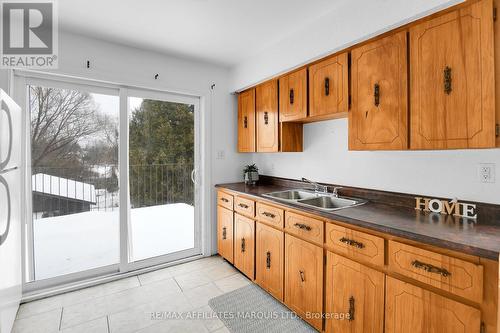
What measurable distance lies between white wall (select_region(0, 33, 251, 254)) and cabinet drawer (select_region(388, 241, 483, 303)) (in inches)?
90.5

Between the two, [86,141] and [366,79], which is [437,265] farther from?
[86,141]

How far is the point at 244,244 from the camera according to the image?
8.54 feet

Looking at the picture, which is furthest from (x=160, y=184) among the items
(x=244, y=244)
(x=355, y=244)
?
(x=355, y=244)

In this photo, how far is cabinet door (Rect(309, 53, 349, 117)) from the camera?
6.34ft

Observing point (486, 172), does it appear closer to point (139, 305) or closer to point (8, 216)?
point (139, 305)

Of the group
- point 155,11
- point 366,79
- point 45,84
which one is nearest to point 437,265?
point 366,79

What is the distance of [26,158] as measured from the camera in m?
2.21

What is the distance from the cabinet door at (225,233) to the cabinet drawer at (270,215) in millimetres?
560

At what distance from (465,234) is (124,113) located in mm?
2982

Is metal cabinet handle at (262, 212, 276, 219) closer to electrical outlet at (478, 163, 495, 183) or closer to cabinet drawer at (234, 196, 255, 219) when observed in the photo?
cabinet drawer at (234, 196, 255, 219)

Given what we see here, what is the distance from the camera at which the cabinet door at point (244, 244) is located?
2.49m

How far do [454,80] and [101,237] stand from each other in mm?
3291

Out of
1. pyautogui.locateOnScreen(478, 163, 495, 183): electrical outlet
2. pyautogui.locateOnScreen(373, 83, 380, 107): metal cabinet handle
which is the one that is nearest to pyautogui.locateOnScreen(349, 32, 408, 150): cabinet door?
pyautogui.locateOnScreen(373, 83, 380, 107): metal cabinet handle

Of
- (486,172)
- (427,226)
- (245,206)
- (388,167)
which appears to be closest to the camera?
(427,226)
